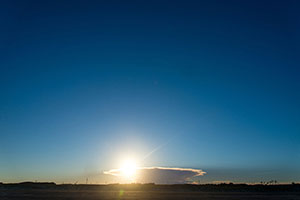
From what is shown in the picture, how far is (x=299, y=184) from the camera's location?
281 feet

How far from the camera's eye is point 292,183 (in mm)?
89125

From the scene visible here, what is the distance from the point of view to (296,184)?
8569 centimetres

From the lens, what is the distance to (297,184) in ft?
281

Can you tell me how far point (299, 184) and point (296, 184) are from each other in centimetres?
97

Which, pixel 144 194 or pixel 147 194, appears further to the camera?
pixel 147 194

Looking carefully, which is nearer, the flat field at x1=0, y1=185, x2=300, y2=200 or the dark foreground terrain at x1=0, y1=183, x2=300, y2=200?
the flat field at x1=0, y1=185, x2=300, y2=200

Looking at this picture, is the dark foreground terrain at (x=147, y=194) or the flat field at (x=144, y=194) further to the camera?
the dark foreground terrain at (x=147, y=194)

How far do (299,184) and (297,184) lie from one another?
779 millimetres

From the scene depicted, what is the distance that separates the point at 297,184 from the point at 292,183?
3.73 metres

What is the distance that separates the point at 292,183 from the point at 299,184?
11.6 feet
